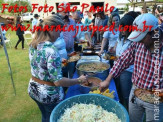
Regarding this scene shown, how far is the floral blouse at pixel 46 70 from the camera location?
1.26 m

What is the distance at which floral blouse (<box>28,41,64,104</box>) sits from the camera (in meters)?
1.26

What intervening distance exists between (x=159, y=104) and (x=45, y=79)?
994 millimetres

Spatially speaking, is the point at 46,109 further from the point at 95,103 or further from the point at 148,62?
the point at 148,62

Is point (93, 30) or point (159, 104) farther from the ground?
point (93, 30)

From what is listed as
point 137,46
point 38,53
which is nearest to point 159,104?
point 137,46

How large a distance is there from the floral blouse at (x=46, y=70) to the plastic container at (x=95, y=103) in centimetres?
20

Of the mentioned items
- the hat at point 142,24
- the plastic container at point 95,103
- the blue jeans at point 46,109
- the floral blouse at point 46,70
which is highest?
the hat at point 142,24

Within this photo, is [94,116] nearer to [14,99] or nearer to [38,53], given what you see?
[38,53]

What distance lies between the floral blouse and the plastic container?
20 cm

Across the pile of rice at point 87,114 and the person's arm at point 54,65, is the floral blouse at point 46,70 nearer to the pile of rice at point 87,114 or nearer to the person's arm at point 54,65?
the person's arm at point 54,65

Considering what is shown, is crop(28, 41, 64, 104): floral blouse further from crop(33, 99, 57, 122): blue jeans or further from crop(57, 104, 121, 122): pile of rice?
crop(57, 104, 121, 122): pile of rice

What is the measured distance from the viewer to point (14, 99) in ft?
10.8

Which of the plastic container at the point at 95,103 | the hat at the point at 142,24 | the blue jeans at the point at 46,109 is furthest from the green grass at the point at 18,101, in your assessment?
the hat at the point at 142,24

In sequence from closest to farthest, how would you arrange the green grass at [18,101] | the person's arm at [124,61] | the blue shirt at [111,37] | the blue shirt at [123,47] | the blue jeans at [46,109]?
the person's arm at [124,61] < the blue jeans at [46,109] < the blue shirt at [123,47] < the green grass at [18,101] < the blue shirt at [111,37]
